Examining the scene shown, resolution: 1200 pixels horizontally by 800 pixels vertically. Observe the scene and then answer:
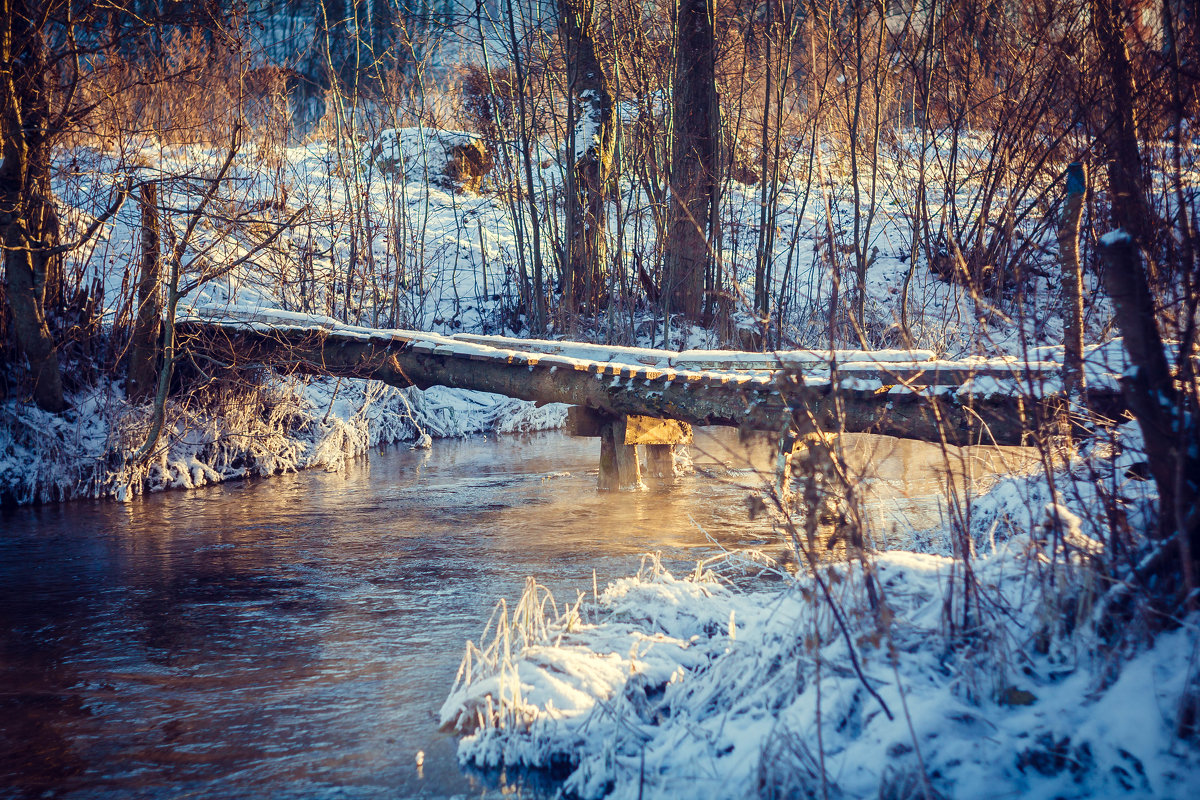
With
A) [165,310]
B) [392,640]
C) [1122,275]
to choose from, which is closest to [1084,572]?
[1122,275]

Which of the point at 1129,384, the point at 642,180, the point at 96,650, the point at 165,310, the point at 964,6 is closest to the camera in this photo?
the point at 1129,384

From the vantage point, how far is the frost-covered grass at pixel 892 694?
95.2 inches

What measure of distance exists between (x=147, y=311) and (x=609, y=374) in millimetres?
4599

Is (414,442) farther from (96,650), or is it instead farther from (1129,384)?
(1129,384)

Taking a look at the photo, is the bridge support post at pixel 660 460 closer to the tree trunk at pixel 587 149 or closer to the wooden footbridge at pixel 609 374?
the wooden footbridge at pixel 609 374

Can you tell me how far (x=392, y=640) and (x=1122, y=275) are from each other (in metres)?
3.61

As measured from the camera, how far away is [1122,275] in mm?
2709

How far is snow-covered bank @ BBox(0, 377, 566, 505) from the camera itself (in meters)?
8.47

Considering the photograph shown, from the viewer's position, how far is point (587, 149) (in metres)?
12.9

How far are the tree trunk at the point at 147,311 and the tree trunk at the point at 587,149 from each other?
18.2 feet

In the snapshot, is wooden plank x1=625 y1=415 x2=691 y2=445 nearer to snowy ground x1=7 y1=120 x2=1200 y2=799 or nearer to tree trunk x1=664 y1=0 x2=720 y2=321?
snowy ground x1=7 y1=120 x2=1200 y2=799

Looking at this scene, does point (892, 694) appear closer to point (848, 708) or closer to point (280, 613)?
point (848, 708)

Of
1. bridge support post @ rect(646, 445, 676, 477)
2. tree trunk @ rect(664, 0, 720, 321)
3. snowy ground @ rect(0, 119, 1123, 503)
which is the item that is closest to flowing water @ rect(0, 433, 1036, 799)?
bridge support post @ rect(646, 445, 676, 477)

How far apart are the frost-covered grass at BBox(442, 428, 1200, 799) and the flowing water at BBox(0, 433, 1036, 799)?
33 cm
